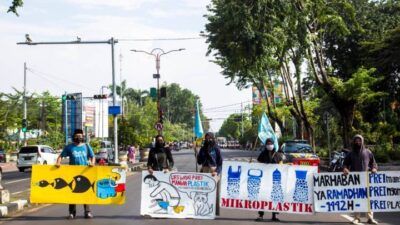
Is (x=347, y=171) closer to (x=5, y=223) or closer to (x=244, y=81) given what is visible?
(x=5, y=223)

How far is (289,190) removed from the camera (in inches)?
524

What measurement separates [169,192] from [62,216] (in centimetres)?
251

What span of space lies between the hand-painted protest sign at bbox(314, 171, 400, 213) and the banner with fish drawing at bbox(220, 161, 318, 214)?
297 millimetres

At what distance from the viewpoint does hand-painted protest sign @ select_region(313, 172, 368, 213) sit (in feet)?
43.3

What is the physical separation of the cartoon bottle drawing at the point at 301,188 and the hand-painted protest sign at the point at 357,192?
0.21 meters

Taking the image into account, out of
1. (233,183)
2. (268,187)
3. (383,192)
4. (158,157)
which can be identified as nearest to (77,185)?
(158,157)

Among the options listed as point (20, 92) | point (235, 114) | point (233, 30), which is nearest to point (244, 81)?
point (233, 30)

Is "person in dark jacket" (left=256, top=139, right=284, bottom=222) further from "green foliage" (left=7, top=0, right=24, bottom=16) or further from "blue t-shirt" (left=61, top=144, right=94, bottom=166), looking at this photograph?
"green foliage" (left=7, top=0, right=24, bottom=16)

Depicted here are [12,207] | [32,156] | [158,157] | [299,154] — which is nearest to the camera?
[158,157]

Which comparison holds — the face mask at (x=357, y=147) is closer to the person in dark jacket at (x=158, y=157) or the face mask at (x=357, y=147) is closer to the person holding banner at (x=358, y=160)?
the person holding banner at (x=358, y=160)

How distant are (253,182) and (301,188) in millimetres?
1051

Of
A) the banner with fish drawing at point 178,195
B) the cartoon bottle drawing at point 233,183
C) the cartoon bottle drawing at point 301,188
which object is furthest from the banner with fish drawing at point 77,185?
the cartoon bottle drawing at point 301,188

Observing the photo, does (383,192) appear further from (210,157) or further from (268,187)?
(210,157)

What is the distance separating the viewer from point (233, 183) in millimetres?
13602
